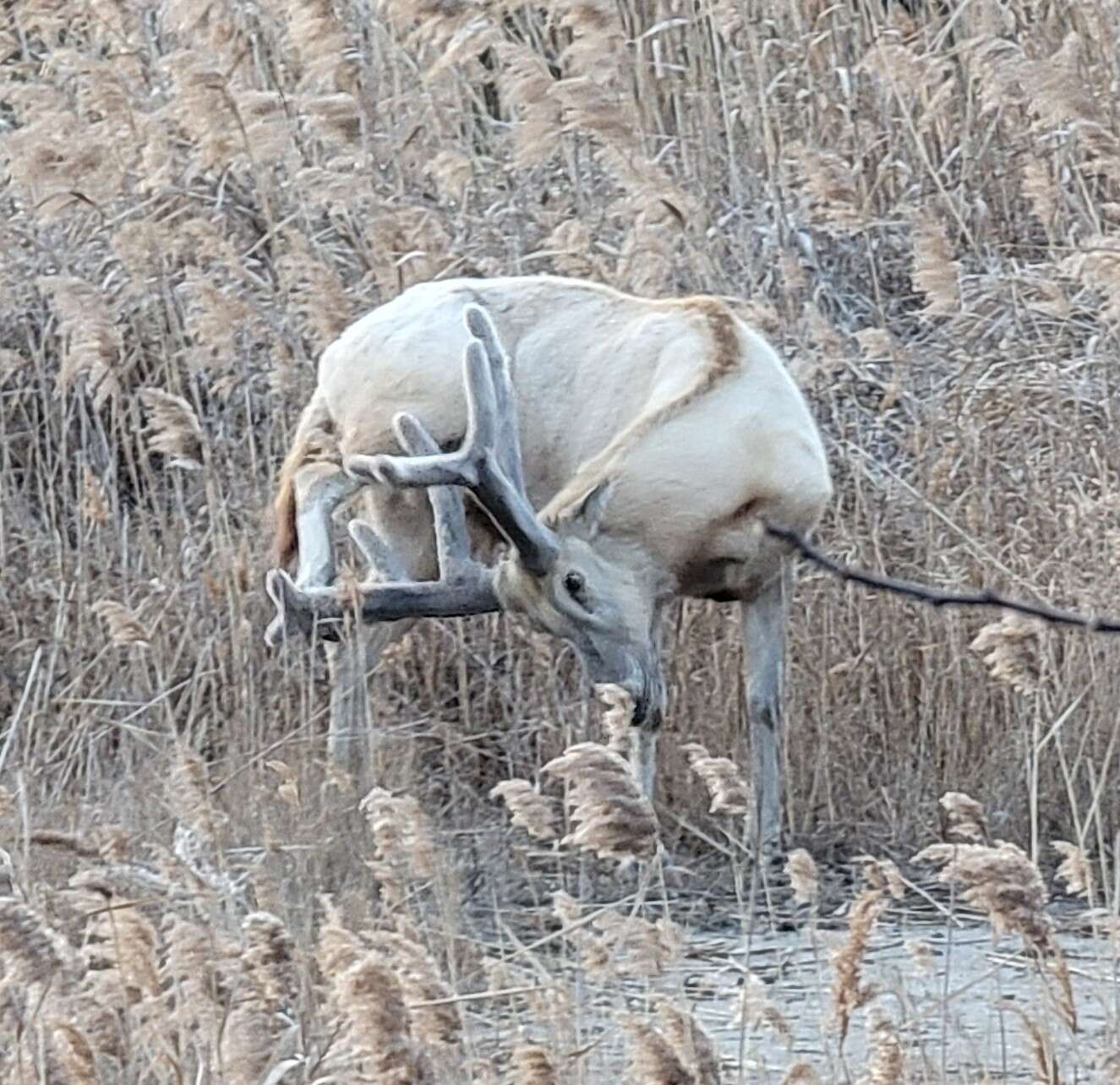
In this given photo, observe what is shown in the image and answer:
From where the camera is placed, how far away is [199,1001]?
10.6ft

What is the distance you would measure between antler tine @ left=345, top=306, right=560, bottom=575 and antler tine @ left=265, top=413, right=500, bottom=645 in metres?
0.07

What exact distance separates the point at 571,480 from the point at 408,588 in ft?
2.40

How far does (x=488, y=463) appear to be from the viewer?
17.0 feet

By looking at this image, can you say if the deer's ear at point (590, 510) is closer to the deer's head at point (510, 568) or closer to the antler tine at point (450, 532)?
the deer's head at point (510, 568)

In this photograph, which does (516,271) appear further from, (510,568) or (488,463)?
(488,463)

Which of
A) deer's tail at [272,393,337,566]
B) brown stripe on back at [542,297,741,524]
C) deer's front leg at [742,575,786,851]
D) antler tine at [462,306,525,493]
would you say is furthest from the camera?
deer's tail at [272,393,337,566]

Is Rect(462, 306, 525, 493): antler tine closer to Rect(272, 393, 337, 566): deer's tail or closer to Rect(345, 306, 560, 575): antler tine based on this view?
Rect(345, 306, 560, 575): antler tine

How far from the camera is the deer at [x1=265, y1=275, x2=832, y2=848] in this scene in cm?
545

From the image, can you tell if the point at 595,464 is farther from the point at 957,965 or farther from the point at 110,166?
the point at 110,166

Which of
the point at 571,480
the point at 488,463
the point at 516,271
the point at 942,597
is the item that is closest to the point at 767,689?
the point at 571,480

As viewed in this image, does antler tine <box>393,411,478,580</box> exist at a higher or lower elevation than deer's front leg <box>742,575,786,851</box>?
higher

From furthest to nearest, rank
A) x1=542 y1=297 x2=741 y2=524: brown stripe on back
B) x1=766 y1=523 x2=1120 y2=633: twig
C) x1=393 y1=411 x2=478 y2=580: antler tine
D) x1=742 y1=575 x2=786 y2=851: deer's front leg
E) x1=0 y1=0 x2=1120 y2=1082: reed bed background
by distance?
x1=742 y1=575 x2=786 y2=851: deer's front leg → x1=0 y1=0 x2=1120 y2=1082: reed bed background → x1=542 y1=297 x2=741 y2=524: brown stripe on back → x1=393 y1=411 x2=478 y2=580: antler tine → x1=766 y1=523 x2=1120 y2=633: twig

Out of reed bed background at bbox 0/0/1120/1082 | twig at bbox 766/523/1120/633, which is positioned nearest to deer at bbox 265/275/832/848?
reed bed background at bbox 0/0/1120/1082

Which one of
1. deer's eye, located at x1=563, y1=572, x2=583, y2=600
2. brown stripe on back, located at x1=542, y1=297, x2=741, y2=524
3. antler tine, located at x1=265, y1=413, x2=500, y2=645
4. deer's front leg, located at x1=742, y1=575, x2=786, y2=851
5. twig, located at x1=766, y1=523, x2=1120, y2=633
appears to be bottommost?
deer's front leg, located at x1=742, y1=575, x2=786, y2=851
